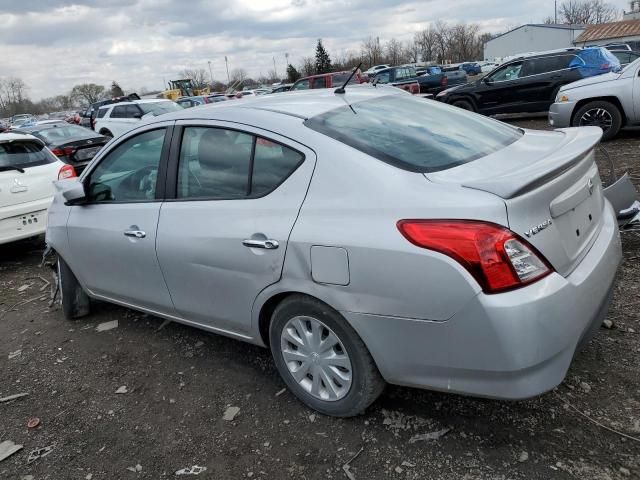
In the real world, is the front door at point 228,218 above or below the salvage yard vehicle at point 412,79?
below

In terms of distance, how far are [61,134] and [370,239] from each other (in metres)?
11.3

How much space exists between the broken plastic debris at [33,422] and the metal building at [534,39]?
7001cm

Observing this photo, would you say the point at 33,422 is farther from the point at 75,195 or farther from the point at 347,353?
the point at 347,353

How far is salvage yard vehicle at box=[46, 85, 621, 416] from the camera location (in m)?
2.03

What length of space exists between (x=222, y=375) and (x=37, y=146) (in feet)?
17.2

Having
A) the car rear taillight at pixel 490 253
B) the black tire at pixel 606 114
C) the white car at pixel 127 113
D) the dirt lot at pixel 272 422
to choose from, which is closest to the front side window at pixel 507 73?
the black tire at pixel 606 114

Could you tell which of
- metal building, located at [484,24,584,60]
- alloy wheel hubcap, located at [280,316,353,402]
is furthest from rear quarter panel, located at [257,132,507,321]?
metal building, located at [484,24,584,60]

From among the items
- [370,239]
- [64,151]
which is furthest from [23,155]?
[370,239]

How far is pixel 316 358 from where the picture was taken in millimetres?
2633

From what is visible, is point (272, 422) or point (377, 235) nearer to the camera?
point (377, 235)

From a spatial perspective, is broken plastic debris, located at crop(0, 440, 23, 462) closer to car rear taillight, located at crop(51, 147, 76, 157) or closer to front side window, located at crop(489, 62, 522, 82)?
car rear taillight, located at crop(51, 147, 76, 157)

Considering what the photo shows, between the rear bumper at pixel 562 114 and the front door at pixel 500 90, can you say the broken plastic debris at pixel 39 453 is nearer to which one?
the rear bumper at pixel 562 114

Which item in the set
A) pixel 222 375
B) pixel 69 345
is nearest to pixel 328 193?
pixel 222 375

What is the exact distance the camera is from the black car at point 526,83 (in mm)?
12297
